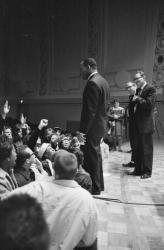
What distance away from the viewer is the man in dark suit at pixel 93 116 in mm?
3373

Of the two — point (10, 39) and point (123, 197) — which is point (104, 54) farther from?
point (123, 197)

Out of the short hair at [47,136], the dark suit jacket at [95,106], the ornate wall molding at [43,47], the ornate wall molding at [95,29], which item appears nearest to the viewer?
the dark suit jacket at [95,106]

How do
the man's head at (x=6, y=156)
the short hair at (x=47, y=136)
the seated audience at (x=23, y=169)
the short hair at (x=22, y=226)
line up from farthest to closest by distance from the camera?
1. the short hair at (x=47, y=136)
2. the seated audience at (x=23, y=169)
3. the man's head at (x=6, y=156)
4. the short hair at (x=22, y=226)

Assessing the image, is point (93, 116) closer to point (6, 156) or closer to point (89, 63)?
point (89, 63)

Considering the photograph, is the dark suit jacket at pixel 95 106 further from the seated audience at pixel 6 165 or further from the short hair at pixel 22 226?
the short hair at pixel 22 226

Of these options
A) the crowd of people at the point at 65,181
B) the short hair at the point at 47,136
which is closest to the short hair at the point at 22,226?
the crowd of people at the point at 65,181

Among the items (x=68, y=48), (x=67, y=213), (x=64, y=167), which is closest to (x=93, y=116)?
(x=64, y=167)

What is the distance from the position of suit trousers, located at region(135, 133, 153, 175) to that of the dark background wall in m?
4.39

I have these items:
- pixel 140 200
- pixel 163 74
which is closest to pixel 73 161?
pixel 140 200

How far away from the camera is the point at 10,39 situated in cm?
1255

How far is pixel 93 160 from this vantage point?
11.2 ft

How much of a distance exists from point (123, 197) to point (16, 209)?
9.34 feet

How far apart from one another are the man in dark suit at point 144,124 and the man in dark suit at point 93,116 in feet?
3.21

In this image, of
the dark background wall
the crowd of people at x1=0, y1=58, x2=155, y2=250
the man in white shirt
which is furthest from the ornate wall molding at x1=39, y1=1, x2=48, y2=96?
the man in white shirt
